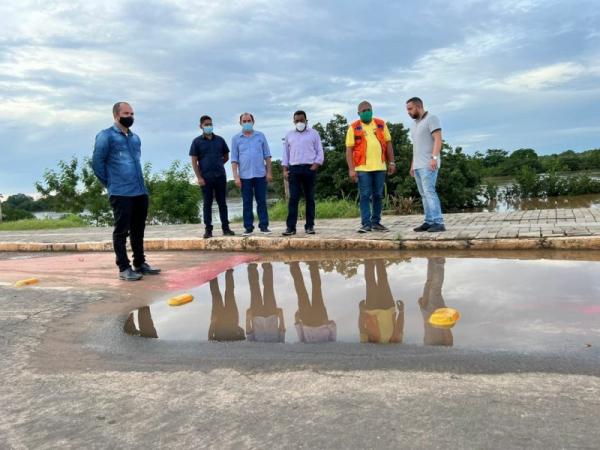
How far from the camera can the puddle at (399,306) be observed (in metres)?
3.07

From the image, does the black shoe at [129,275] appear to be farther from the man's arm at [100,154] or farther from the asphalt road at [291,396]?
the asphalt road at [291,396]

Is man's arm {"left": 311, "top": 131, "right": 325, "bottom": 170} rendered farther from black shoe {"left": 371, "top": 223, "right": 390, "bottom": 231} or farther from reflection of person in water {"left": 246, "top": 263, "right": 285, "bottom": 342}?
reflection of person in water {"left": 246, "top": 263, "right": 285, "bottom": 342}

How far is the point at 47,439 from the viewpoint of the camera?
2023 mm

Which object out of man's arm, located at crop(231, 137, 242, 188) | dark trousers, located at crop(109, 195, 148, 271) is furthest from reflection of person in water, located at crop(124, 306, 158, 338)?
man's arm, located at crop(231, 137, 242, 188)

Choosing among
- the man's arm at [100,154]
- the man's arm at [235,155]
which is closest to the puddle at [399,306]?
the man's arm at [100,154]

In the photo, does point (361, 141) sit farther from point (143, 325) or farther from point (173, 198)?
point (173, 198)

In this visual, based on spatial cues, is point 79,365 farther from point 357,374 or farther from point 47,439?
point 357,374

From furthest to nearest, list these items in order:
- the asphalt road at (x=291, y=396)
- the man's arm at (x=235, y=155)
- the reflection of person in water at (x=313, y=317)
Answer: the man's arm at (x=235, y=155), the reflection of person in water at (x=313, y=317), the asphalt road at (x=291, y=396)

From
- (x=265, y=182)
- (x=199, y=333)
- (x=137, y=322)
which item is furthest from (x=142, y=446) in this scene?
(x=265, y=182)

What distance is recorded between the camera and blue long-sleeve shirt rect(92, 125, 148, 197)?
5.55m

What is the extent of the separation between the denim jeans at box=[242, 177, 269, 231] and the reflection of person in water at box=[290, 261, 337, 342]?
9.86ft

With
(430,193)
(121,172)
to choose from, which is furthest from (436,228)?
(121,172)

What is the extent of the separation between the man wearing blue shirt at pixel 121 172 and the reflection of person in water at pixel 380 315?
267 cm

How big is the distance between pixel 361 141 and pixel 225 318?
4.24 meters
